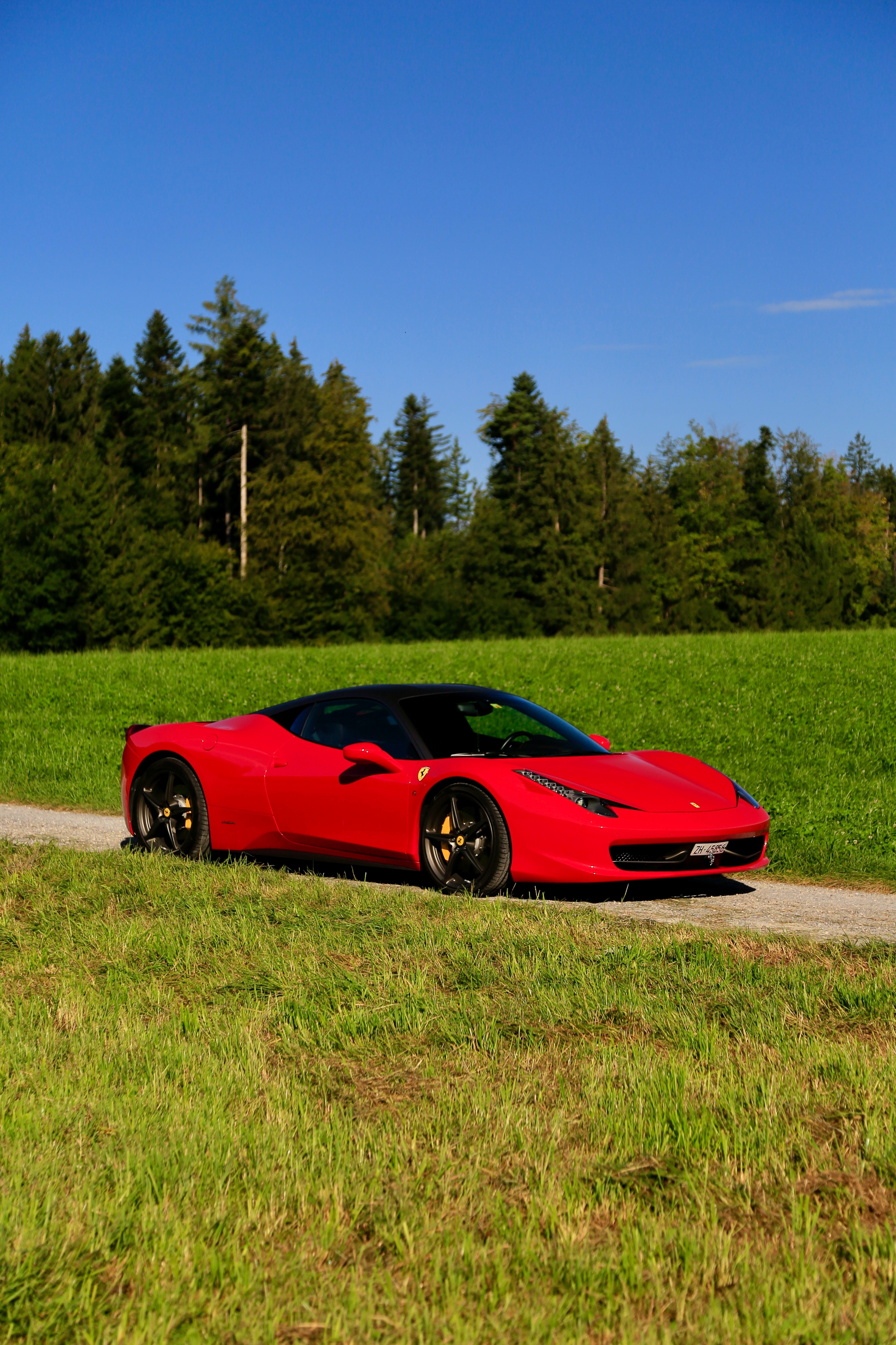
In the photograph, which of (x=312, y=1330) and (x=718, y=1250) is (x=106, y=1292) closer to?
(x=312, y=1330)

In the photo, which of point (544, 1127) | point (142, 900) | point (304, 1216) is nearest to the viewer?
point (304, 1216)

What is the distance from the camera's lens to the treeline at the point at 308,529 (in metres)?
59.4

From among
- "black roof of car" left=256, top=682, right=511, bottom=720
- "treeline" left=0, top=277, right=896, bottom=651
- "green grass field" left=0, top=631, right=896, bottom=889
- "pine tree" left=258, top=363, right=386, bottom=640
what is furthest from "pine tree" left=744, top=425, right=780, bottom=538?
"black roof of car" left=256, top=682, right=511, bottom=720

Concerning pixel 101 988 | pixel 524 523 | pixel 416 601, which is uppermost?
pixel 524 523

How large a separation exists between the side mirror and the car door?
0.11ft

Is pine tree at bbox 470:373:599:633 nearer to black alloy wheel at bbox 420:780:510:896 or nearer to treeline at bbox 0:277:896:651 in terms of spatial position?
treeline at bbox 0:277:896:651

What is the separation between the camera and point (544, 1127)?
3438 mm

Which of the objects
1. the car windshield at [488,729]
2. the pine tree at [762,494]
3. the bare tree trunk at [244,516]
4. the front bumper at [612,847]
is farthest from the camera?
the pine tree at [762,494]

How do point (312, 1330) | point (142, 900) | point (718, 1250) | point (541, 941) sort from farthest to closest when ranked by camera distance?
point (142, 900), point (541, 941), point (718, 1250), point (312, 1330)

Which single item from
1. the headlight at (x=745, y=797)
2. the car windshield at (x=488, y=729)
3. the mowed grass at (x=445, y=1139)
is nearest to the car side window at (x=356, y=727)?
the car windshield at (x=488, y=729)

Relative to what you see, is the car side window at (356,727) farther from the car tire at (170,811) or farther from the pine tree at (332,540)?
the pine tree at (332,540)

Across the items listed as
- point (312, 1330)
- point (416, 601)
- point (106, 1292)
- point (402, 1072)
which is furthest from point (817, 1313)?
point (416, 601)

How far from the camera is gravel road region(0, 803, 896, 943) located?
660cm

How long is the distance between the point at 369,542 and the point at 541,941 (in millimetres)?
61741
